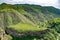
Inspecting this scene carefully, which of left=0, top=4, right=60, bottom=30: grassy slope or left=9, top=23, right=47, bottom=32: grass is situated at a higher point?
left=0, top=4, right=60, bottom=30: grassy slope

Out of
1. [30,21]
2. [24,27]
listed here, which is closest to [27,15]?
[30,21]

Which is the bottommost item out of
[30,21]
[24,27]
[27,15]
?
[24,27]

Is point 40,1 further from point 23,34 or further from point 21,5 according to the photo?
point 23,34

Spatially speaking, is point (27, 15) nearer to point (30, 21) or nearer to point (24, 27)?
point (30, 21)

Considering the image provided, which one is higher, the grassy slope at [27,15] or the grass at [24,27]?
the grassy slope at [27,15]

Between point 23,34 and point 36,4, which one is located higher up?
point 36,4

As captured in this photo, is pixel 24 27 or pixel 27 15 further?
pixel 27 15

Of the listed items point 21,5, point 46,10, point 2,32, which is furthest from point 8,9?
point 46,10

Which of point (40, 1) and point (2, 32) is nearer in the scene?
point (2, 32)
